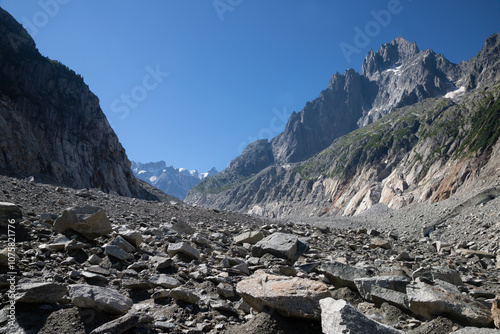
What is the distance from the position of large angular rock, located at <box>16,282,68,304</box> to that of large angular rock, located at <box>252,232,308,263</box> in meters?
5.52

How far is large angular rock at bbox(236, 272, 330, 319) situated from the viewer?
13.4 feet

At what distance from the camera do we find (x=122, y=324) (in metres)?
3.60

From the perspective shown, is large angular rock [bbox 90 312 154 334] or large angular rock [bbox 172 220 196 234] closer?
A: large angular rock [bbox 90 312 154 334]

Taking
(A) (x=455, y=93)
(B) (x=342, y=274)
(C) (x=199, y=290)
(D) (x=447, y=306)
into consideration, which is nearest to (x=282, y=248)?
(B) (x=342, y=274)

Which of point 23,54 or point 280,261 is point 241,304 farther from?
point 23,54

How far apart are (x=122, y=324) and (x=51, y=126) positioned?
222 ft

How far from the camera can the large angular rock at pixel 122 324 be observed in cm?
347

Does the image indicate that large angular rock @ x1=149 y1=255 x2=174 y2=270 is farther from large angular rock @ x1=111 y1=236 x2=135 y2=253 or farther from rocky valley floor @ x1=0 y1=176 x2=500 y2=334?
large angular rock @ x1=111 y1=236 x2=135 y2=253

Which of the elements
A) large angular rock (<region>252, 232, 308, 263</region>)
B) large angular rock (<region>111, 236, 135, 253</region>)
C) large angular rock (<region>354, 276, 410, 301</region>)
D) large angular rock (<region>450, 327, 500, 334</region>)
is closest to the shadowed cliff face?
large angular rock (<region>111, 236, 135, 253</region>)

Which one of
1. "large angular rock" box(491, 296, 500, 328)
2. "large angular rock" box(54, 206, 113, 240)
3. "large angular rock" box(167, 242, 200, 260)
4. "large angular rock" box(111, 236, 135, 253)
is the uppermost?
"large angular rock" box(54, 206, 113, 240)

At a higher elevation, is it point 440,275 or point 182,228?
point 182,228

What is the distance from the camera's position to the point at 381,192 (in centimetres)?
9406

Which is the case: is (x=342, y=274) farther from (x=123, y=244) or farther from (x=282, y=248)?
(x=123, y=244)

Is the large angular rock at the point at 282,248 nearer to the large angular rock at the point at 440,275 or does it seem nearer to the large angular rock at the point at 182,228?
the large angular rock at the point at 440,275
